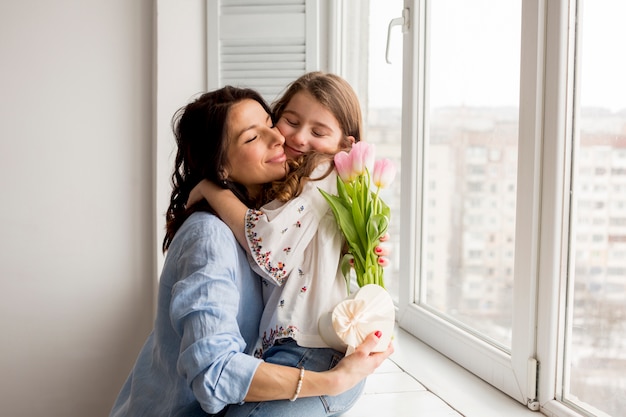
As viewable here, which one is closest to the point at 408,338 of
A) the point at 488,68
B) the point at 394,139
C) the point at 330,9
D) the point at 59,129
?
the point at 394,139

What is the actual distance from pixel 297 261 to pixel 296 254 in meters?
0.03

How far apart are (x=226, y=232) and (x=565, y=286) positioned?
2.19 ft

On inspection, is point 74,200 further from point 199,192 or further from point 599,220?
point 599,220

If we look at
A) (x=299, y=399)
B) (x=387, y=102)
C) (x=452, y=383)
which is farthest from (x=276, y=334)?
(x=387, y=102)

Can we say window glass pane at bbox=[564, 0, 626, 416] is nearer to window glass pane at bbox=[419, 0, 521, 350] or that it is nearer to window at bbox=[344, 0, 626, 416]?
window at bbox=[344, 0, 626, 416]

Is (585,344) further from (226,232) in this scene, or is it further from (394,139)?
(394,139)

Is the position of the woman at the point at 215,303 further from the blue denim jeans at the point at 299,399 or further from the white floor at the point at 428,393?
the white floor at the point at 428,393

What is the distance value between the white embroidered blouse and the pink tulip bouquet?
0.04 meters

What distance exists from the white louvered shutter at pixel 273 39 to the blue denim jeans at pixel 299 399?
1500 mm

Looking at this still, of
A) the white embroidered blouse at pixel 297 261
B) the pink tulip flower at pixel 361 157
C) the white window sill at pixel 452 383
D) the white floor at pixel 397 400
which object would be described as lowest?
the white floor at pixel 397 400

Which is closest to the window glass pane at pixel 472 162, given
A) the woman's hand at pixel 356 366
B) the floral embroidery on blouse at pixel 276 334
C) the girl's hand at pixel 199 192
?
the woman's hand at pixel 356 366

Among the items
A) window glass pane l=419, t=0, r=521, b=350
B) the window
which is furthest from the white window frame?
window glass pane l=419, t=0, r=521, b=350

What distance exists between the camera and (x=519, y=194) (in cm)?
135

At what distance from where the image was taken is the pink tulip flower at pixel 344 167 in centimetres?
132
